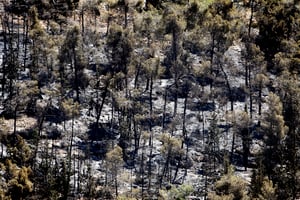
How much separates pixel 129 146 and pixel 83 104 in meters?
16.0

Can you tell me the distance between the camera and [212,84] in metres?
134

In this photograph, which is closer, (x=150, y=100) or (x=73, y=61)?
(x=150, y=100)

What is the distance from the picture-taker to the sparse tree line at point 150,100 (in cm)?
10450

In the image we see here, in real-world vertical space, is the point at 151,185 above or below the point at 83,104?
below

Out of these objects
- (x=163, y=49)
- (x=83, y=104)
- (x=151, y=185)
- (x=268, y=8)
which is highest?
(x=268, y=8)

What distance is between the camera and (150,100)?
419 feet

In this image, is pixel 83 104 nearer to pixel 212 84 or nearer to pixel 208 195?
pixel 212 84

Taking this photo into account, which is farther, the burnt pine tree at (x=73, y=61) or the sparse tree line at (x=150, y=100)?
the burnt pine tree at (x=73, y=61)

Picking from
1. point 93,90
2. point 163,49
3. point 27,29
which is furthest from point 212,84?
point 27,29

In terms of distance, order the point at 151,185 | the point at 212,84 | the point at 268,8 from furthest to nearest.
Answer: the point at 268,8, the point at 212,84, the point at 151,185

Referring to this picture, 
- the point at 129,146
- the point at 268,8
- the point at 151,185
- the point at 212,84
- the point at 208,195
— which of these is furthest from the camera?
the point at 268,8

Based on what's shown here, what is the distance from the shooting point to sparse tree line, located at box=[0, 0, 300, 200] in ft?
343

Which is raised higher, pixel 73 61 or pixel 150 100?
pixel 73 61

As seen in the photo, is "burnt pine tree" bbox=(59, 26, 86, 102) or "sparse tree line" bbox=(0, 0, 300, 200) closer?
"sparse tree line" bbox=(0, 0, 300, 200)
